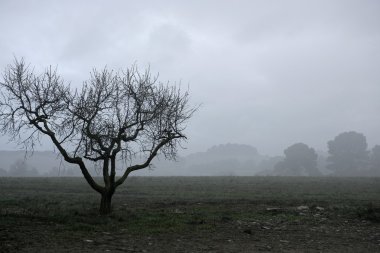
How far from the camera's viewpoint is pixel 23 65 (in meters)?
17.1

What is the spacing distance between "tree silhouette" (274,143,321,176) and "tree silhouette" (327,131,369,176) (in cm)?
754

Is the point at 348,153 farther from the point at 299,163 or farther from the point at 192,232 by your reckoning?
the point at 192,232

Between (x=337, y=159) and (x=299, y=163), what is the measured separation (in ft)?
46.3

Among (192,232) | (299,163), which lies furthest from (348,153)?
(192,232)

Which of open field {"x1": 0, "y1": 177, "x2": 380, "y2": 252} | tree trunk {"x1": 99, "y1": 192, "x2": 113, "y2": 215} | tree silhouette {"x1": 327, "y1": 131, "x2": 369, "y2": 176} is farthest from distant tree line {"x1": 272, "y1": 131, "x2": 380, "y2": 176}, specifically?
tree trunk {"x1": 99, "y1": 192, "x2": 113, "y2": 215}

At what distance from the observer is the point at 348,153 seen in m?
116

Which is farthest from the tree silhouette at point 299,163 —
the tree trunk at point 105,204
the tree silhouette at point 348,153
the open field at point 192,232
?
the tree trunk at point 105,204

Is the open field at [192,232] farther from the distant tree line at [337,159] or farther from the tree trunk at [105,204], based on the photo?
the distant tree line at [337,159]

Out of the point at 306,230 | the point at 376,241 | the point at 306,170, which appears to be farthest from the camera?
the point at 306,170

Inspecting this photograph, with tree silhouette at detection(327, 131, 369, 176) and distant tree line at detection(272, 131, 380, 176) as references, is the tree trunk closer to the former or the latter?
distant tree line at detection(272, 131, 380, 176)

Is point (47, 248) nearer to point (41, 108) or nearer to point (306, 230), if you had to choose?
point (41, 108)

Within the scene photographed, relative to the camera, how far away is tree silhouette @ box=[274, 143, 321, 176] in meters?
111

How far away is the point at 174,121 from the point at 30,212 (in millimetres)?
8783

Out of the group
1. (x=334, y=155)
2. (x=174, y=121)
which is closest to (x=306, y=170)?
(x=334, y=155)
